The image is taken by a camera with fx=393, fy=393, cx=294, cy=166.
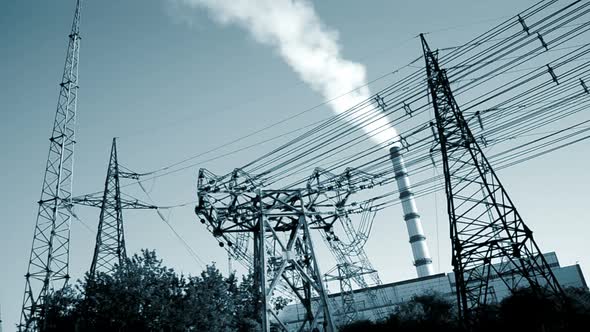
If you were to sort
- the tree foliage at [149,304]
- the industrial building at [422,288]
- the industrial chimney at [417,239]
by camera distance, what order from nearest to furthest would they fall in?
1. the tree foliage at [149,304]
2. the industrial building at [422,288]
3. the industrial chimney at [417,239]

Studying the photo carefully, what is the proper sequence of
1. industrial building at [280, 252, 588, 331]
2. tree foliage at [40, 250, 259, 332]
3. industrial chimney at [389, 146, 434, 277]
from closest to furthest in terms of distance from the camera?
tree foliage at [40, 250, 259, 332]
industrial building at [280, 252, 588, 331]
industrial chimney at [389, 146, 434, 277]

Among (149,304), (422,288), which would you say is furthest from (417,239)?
(149,304)

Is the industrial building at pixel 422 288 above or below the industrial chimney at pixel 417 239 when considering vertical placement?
below

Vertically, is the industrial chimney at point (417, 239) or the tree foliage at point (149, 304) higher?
the industrial chimney at point (417, 239)

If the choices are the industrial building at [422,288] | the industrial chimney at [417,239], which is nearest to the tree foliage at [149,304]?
the industrial building at [422,288]

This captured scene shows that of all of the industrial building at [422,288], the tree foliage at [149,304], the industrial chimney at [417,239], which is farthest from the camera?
the industrial chimney at [417,239]

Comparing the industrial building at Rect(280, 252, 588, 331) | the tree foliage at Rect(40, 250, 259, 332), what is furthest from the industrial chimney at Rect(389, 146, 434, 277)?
the tree foliage at Rect(40, 250, 259, 332)

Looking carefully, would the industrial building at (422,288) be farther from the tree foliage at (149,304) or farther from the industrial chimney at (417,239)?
the tree foliage at (149,304)

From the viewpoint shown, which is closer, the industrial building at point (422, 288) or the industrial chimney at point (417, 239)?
the industrial building at point (422, 288)

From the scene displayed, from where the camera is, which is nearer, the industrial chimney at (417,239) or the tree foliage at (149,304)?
the tree foliage at (149,304)

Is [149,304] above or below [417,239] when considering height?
below

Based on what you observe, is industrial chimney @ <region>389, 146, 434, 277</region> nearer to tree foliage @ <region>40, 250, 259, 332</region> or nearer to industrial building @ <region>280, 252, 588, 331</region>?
industrial building @ <region>280, 252, 588, 331</region>

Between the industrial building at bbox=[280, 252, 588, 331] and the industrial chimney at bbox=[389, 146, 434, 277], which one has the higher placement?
the industrial chimney at bbox=[389, 146, 434, 277]

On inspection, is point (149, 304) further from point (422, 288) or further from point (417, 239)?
point (417, 239)
